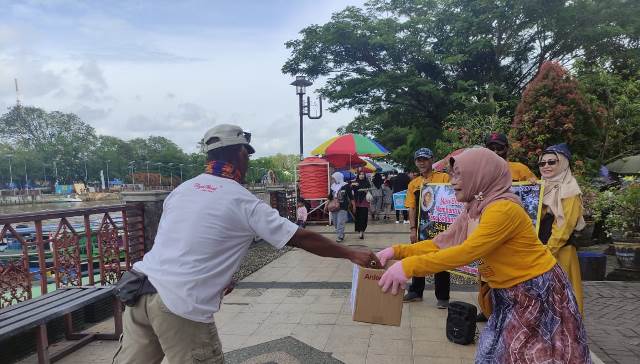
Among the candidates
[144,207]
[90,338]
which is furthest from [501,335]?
[144,207]

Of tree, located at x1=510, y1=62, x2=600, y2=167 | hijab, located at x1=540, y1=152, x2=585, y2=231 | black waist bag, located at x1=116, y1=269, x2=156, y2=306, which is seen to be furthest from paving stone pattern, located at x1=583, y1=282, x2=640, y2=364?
black waist bag, located at x1=116, y1=269, x2=156, y2=306

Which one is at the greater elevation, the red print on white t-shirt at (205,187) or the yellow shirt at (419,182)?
the red print on white t-shirt at (205,187)

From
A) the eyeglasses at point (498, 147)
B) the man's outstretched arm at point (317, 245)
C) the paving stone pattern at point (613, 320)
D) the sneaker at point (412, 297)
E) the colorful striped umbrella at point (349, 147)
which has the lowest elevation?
the paving stone pattern at point (613, 320)

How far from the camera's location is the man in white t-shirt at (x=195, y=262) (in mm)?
1953

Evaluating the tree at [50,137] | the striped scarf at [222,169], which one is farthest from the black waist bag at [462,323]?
the tree at [50,137]

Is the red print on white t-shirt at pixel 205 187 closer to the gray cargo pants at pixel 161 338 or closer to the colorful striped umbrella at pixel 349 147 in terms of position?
the gray cargo pants at pixel 161 338

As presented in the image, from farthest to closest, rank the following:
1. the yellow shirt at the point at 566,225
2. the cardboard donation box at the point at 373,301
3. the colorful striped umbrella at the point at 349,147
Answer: the colorful striped umbrella at the point at 349,147
the yellow shirt at the point at 566,225
the cardboard donation box at the point at 373,301

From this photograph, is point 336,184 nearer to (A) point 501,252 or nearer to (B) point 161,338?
(A) point 501,252

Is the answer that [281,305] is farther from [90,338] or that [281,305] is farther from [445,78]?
[445,78]

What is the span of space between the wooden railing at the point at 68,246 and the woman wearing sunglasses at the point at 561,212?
178 inches

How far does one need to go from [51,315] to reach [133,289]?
2.01m

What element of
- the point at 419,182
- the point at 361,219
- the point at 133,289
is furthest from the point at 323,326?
the point at 361,219

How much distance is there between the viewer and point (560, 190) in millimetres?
3645

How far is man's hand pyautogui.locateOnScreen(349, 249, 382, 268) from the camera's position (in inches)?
91.0
